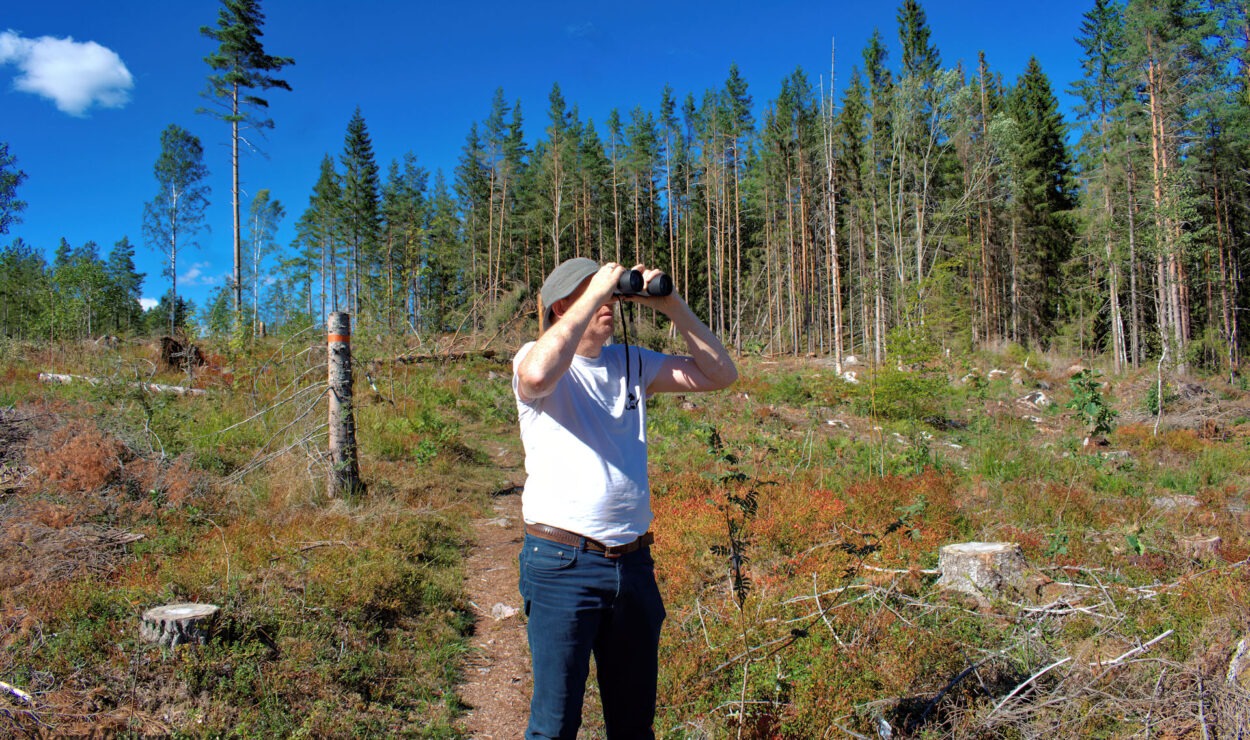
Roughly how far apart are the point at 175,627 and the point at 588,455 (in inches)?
115

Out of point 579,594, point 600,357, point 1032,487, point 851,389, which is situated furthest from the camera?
point 851,389

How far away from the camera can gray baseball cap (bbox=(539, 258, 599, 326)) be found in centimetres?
188

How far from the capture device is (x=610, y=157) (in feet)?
114

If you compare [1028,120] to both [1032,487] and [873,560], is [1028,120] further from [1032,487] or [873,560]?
[873,560]

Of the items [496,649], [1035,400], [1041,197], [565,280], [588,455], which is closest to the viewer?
[588,455]

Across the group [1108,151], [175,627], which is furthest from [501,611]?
[1108,151]

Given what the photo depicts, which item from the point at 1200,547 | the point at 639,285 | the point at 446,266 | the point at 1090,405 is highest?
the point at 446,266

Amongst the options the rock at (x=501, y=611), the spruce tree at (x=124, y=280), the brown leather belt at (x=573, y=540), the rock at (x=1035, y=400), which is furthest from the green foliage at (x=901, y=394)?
the spruce tree at (x=124, y=280)

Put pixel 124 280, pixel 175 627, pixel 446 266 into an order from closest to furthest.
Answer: pixel 175 627
pixel 446 266
pixel 124 280

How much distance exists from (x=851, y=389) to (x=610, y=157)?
25051mm

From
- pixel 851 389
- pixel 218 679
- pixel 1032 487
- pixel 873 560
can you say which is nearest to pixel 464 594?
pixel 218 679

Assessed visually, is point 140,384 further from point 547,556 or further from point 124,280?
point 124,280

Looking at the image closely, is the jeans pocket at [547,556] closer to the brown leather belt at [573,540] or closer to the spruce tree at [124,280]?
the brown leather belt at [573,540]

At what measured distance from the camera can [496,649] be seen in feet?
14.0
